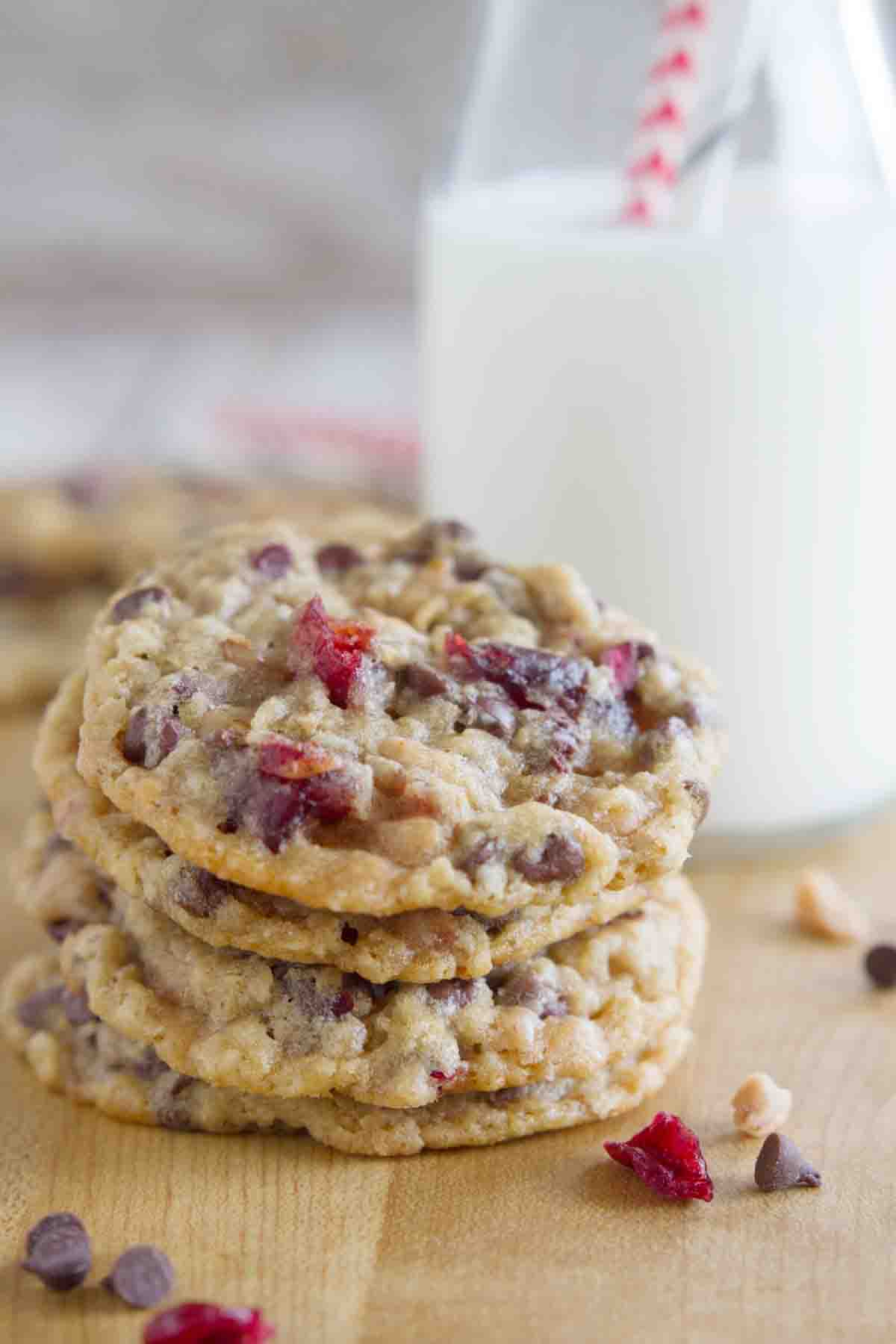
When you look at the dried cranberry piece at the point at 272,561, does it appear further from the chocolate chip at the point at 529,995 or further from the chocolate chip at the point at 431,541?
the chocolate chip at the point at 529,995

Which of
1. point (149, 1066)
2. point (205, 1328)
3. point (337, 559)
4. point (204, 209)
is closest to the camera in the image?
point (205, 1328)

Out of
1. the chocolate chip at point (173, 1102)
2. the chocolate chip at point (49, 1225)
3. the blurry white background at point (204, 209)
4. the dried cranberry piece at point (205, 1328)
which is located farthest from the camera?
the blurry white background at point (204, 209)

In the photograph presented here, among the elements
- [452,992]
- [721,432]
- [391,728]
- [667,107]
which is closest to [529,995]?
[452,992]

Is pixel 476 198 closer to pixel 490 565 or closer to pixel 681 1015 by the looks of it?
pixel 490 565

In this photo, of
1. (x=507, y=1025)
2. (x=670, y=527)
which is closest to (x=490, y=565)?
(x=670, y=527)

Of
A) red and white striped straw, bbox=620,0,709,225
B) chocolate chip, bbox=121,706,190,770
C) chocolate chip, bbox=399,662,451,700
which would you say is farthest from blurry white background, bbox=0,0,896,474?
chocolate chip, bbox=121,706,190,770

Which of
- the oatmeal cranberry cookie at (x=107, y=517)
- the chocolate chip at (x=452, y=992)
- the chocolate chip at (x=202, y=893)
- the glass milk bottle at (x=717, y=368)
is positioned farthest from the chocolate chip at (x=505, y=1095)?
the oatmeal cranberry cookie at (x=107, y=517)

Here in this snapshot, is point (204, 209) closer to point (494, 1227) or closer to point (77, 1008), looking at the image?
point (77, 1008)
